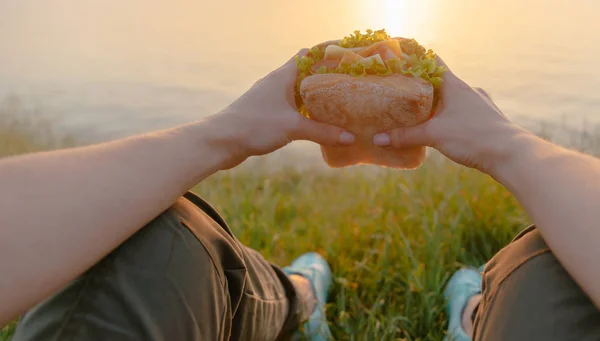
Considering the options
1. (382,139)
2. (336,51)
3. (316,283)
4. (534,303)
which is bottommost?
(316,283)

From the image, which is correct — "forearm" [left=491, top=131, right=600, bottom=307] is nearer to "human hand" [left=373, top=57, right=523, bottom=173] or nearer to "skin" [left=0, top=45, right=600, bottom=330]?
"skin" [left=0, top=45, right=600, bottom=330]

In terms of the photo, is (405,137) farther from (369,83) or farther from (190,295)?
(190,295)

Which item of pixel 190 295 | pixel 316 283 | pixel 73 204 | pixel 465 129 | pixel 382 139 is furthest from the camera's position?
pixel 316 283

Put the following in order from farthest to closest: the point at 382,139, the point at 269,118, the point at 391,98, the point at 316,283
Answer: the point at 316,283 → the point at 382,139 → the point at 391,98 → the point at 269,118

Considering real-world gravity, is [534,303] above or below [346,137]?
below

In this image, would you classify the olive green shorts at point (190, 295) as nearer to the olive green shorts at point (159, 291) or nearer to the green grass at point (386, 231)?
the olive green shorts at point (159, 291)

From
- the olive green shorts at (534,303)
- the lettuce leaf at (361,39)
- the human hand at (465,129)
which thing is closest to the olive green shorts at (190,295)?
the olive green shorts at (534,303)

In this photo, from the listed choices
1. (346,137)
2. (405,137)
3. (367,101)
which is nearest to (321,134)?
(346,137)
